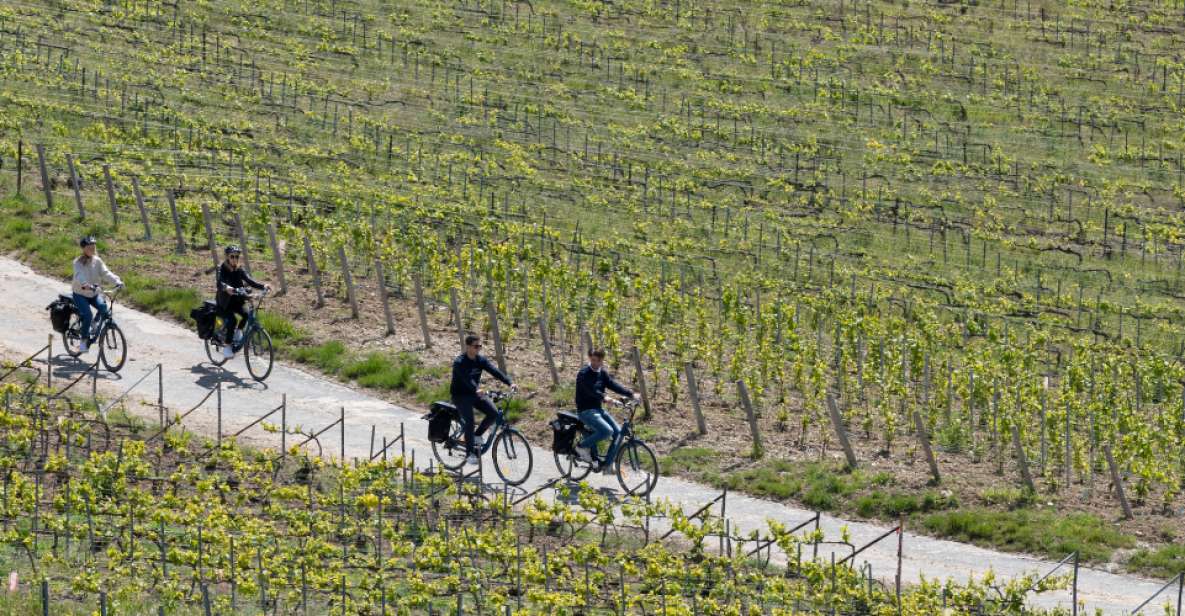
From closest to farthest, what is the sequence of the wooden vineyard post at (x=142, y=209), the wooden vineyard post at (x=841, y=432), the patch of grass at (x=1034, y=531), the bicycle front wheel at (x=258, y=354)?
1. the patch of grass at (x=1034, y=531)
2. the wooden vineyard post at (x=841, y=432)
3. the bicycle front wheel at (x=258, y=354)
4. the wooden vineyard post at (x=142, y=209)

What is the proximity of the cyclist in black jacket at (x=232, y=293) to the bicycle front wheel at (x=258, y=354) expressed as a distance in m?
0.20

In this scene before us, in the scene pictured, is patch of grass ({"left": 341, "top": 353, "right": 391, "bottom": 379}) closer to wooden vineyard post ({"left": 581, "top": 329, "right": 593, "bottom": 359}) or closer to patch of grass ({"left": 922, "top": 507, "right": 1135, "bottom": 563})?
wooden vineyard post ({"left": 581, "top": 329, "right": 593, "bottom": 359})

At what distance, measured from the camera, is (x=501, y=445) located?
769 inches

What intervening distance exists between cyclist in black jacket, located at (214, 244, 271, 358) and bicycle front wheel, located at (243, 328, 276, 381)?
20 cm

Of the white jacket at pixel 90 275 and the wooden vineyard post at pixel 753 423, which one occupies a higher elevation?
the white jacket at pixel 90 275

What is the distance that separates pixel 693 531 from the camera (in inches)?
663

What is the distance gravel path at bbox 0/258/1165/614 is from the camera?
58.6 ft

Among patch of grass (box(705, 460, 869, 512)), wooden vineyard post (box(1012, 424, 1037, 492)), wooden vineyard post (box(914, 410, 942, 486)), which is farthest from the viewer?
wooden vineyard post (box(914, 410, 942, 486))

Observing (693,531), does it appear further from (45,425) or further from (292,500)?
(45,425)

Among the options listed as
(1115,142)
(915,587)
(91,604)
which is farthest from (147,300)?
(1115,142)

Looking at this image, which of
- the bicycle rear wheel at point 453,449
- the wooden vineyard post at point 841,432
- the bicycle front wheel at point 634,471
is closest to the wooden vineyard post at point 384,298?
the bicycle rear wheel at point 453,449

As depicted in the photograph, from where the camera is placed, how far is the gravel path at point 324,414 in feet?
58.6

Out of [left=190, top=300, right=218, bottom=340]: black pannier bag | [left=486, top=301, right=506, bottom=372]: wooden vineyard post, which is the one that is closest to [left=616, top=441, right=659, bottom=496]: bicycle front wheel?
[left=486, top=301, right=506, bottom=372]: wooden vineyard post

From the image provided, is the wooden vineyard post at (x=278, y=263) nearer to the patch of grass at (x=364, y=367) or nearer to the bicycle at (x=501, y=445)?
the patch of grass at (x=364, y=367)
